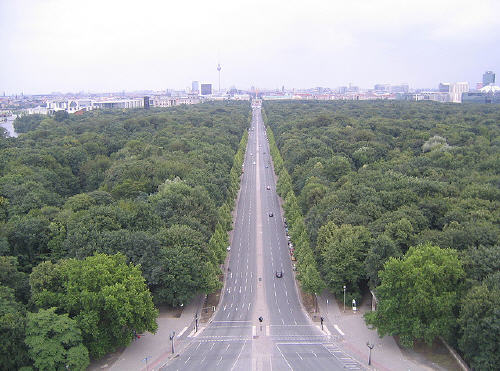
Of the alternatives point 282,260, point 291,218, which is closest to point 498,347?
point 282,260

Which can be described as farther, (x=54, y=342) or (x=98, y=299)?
(x=98, y=299)

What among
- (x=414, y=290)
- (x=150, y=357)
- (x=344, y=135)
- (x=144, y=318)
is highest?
(x=344, y=135)

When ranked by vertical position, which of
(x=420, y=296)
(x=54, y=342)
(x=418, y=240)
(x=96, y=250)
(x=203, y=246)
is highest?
(x=418, y=240)

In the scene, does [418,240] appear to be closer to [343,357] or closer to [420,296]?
[420,296]

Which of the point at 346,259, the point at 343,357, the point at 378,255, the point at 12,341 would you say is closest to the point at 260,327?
the point at 343,357

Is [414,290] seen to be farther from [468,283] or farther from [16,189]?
[16,189]

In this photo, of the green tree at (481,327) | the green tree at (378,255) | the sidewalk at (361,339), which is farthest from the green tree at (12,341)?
the green tree at (481,327)
